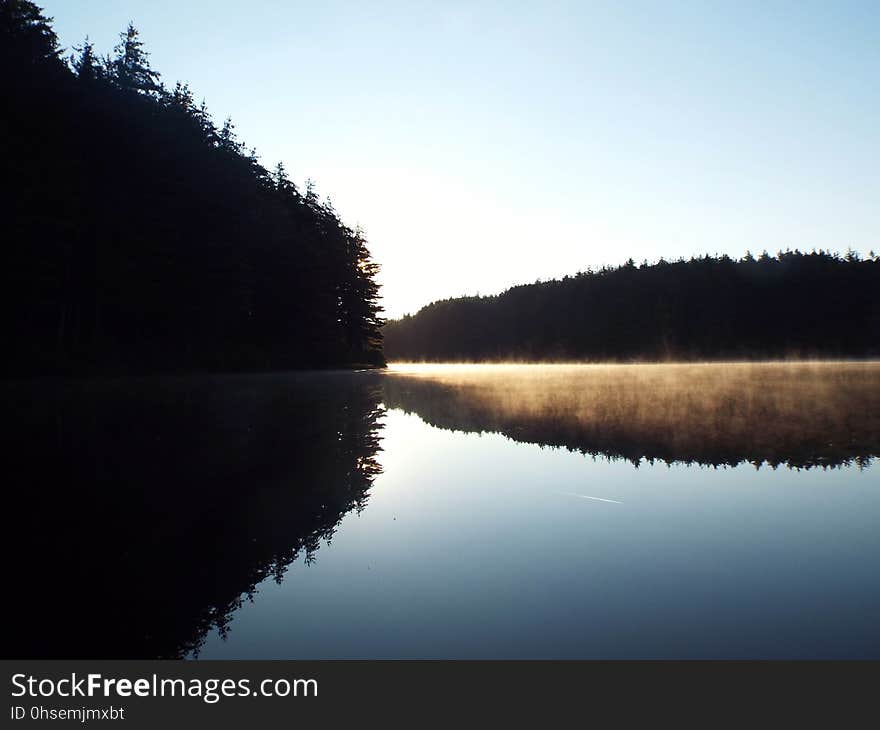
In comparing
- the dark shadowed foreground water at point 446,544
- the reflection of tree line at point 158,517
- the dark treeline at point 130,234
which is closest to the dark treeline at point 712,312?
the dark treeline at point 130,234

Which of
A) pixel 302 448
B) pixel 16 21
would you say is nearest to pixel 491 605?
pixel 302 448

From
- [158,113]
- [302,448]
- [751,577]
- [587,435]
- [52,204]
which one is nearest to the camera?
[751,577]

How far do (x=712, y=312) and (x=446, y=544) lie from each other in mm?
134040

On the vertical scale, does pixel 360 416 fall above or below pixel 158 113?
below

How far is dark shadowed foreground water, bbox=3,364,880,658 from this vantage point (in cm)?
395

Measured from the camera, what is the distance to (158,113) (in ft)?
148

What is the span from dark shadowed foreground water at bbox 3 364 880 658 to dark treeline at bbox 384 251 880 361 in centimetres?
11128

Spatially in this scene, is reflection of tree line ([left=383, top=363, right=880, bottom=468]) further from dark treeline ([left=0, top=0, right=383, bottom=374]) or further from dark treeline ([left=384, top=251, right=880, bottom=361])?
dark treeline ([left=384, top=251, right=880, bottom=361])

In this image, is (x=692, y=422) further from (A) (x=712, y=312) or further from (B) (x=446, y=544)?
(A) (x=712, y=312)

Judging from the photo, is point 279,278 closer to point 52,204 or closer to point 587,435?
point 52,204

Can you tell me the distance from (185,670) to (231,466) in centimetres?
685

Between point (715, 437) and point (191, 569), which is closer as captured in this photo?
point (191, 569)

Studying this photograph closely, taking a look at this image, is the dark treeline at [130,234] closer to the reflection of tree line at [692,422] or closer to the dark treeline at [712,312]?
the reflection of tree line at [692,422]

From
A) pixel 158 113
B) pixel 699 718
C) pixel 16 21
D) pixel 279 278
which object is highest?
pixel 16 21
